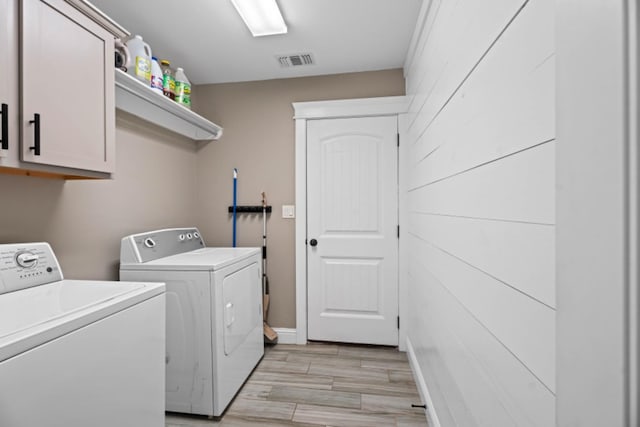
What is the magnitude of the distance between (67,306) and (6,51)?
0.88m

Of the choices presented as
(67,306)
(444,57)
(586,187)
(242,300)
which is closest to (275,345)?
(242,300)

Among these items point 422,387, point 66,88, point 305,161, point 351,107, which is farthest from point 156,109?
point 422,387

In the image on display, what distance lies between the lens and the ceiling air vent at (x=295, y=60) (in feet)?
8.14

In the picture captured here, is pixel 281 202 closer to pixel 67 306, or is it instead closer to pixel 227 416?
pixel 227 416

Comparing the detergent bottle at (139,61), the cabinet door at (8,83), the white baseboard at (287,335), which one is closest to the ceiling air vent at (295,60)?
the detergent bottle at (139,61)

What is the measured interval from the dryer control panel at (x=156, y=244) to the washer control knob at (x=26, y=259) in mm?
534

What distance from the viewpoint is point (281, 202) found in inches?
114

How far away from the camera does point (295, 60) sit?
100 inches

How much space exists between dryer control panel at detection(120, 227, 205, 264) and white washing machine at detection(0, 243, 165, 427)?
0.46 meters

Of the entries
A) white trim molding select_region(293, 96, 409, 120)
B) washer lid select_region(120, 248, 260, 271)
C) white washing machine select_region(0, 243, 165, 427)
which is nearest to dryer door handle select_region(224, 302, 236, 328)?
washer lid select_region(120, 248, 260, 271)

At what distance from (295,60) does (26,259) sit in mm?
2135

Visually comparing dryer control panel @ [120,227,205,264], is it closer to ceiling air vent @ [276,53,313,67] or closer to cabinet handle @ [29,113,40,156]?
cabinet handle @ [29,113,40,156]

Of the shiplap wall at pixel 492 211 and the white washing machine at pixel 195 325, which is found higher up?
the shiplap wall at pixel 492 211

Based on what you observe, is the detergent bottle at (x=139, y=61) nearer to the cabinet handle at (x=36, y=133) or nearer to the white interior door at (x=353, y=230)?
the cabinet handle at (x=36, y=133)
